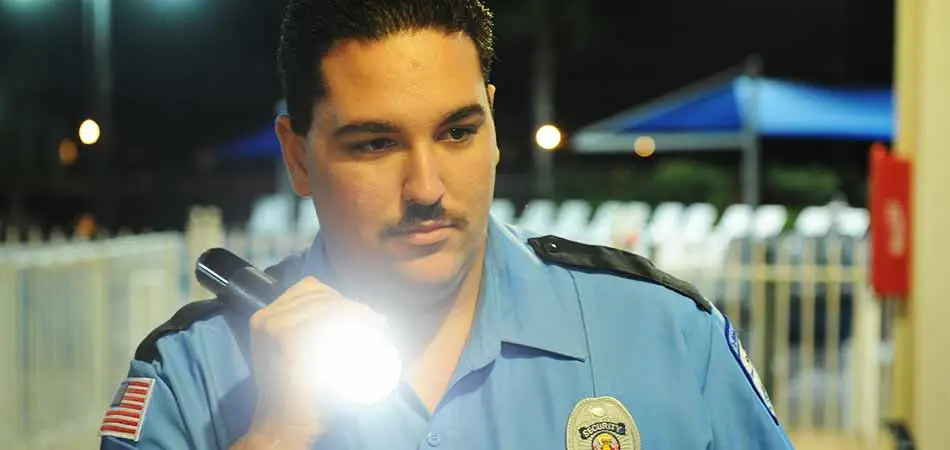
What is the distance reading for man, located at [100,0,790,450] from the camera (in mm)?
1209

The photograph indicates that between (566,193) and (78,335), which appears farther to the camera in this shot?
(566,193)

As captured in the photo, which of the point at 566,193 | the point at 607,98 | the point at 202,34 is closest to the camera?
the point at 202,34

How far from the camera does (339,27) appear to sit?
122cm

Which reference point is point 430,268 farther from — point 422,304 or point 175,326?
point 175,326

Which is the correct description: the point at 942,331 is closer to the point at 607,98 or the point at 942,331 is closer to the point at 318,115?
the point at 318,115

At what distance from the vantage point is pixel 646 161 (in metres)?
19.0

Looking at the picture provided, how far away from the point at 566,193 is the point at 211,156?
706cm

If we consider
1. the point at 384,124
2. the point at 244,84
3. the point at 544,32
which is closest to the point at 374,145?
the point at 384,124

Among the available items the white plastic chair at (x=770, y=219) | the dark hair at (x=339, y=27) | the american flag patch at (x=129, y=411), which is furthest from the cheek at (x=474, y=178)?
the white plastic chair at (x=770, y=219)

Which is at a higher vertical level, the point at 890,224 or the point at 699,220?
the point at 890,224

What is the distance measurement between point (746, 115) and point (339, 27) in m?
7.37

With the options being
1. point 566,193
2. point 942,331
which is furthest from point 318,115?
point 566,193

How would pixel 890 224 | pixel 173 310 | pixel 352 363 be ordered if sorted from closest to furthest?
pixel 352 363 → pixel 890 224 → pixel 173 310

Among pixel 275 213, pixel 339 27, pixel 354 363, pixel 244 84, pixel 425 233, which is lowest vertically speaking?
pixel 275 213
